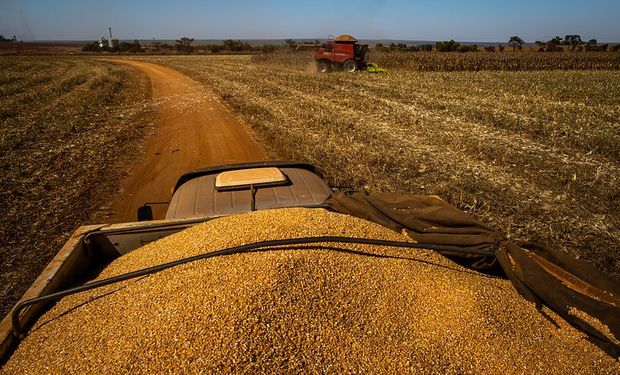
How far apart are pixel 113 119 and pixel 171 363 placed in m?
11.8

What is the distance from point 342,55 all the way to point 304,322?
23.6 meters

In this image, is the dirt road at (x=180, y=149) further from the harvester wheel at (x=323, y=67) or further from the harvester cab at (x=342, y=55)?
the harvester cab at (x=342, y=55)

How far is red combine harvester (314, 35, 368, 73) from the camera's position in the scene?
78.1 feet

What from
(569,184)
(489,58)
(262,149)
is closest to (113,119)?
(262,149)


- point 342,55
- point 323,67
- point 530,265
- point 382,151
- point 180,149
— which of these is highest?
point 342,55

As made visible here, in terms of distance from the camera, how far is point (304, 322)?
7.18ft

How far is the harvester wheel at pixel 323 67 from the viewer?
80.0 feet

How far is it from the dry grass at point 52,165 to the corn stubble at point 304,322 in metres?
2.54

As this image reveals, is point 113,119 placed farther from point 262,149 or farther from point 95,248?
point 95,248

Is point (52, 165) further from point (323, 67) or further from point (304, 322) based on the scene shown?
point (323, 67)

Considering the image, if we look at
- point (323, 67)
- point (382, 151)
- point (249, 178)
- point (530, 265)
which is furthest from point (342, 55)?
point (530, 265)

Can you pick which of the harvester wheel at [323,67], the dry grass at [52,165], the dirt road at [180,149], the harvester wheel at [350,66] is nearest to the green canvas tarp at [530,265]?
the dry grass at [52,165]

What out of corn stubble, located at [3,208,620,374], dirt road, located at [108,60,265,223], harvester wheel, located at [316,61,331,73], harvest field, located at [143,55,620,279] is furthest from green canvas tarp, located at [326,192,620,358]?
harvester wheel, located at [316,61,331,73]

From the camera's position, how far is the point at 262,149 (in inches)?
356
